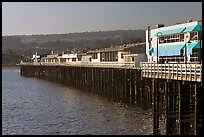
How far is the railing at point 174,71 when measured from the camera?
25.2m

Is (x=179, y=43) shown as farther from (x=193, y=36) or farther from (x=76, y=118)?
(x=76, y=118)

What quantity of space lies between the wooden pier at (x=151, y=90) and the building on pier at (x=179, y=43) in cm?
359

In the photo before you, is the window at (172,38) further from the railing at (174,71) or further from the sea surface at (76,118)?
the railing at (174,71)

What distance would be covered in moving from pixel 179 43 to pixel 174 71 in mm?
14576

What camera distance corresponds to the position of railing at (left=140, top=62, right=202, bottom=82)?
25.2 meters

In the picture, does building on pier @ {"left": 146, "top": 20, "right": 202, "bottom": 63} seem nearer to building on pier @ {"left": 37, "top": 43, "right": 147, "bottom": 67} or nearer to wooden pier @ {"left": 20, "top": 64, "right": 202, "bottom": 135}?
wooden pier @ {"left": 20, "top": 64, "right": 202, "bottom": 135}

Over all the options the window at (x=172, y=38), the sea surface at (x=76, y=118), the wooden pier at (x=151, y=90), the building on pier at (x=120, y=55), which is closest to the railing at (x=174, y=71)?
the wooden pier at (x=151, y=90)

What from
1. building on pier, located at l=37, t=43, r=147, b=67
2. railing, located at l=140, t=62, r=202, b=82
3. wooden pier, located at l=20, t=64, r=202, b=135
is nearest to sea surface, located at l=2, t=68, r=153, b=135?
wooden pier, located at l=20, t=64, r=202, b=135

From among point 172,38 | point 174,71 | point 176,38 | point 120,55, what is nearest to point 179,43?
point 176,38

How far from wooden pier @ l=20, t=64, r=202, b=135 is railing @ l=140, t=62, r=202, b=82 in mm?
68

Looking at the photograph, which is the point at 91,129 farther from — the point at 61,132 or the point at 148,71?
the point at 148,71

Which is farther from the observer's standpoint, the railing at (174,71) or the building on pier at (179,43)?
the building on pier at (179,43)

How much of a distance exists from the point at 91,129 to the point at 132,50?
33436 mm

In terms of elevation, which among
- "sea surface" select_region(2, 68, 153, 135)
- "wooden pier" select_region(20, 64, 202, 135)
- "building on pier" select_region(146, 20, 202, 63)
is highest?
"building on pier" select_region(146, 20, 202, 63)
